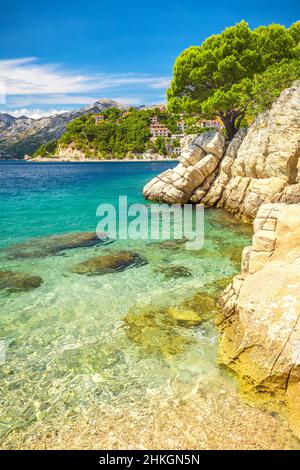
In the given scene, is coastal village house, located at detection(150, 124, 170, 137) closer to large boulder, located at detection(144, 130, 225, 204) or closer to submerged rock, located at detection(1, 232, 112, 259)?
large boulder, located at detection(144, 130, 225, 204)

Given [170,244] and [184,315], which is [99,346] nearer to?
[184,315]

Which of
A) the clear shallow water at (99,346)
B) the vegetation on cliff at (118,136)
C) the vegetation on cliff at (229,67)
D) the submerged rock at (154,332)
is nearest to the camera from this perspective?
the clear shallow water at (99,346)

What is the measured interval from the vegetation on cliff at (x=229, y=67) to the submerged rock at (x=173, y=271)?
64.6 feet

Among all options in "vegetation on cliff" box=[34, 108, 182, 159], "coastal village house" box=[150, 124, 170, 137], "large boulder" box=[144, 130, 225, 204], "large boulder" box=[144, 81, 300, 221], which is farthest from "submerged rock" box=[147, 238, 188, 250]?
"coastal village house" box=[150, 124, 170, 137]

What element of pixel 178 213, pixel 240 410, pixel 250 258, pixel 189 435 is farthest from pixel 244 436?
pixel 178 213

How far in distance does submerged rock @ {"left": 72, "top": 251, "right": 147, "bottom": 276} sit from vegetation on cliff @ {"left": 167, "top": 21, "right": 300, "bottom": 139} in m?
19.4

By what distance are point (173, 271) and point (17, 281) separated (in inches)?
270

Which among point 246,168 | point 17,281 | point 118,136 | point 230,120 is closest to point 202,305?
point 17,281

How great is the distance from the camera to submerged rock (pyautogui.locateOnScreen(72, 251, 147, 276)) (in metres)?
14.2

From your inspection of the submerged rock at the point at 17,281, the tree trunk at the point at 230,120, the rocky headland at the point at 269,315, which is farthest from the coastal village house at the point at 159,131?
the rocky headland at the point at 269,315

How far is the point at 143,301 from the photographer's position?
1116cm

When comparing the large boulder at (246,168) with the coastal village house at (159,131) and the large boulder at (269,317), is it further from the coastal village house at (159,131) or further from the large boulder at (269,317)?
the coastal village house at (159,131)

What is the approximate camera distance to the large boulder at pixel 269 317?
6.44 metres
